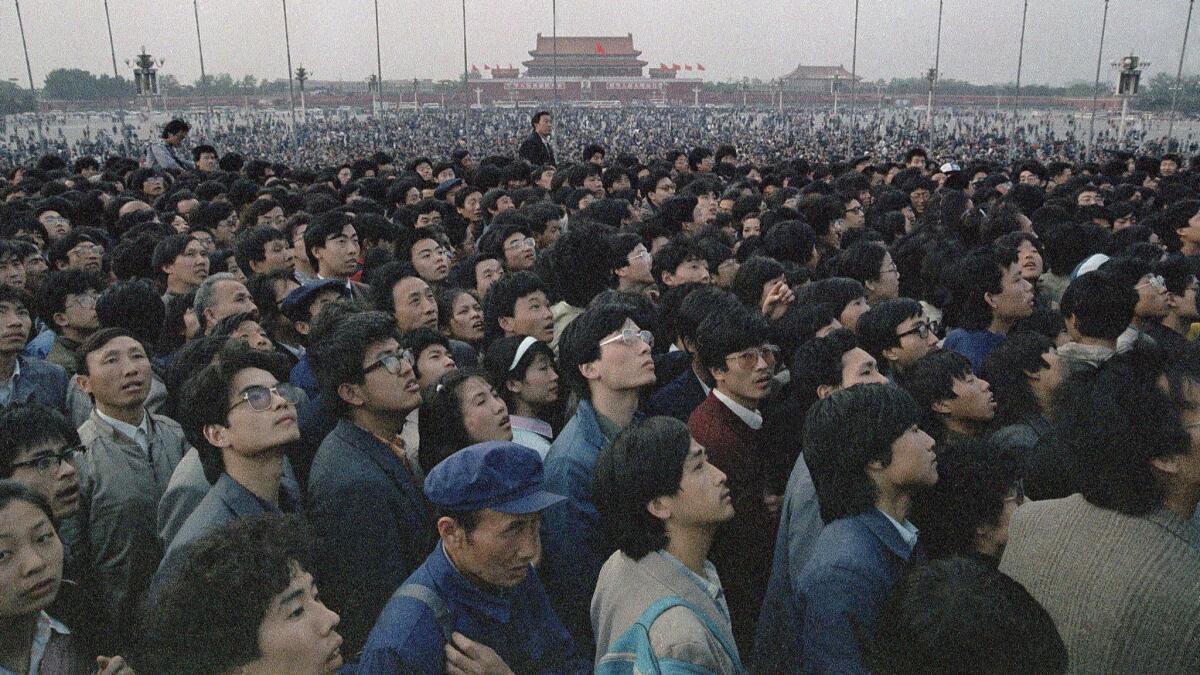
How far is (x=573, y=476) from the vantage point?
259 cm

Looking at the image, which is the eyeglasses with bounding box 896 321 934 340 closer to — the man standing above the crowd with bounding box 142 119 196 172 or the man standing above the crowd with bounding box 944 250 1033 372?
the man standing above the crowd with bounding box 944 250 1033 372

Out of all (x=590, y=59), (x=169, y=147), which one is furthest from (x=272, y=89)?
(x=169, y=147)

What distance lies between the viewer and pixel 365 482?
8.10 ft

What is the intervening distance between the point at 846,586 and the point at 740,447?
3.03 ft

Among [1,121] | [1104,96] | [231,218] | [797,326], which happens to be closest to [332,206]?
[231,218]

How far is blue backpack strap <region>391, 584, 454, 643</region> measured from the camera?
1875mm

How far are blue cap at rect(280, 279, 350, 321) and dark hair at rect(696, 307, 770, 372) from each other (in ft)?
6.52

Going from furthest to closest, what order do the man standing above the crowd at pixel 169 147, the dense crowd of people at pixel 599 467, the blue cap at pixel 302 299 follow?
the man standing above the crowd at pixel 169 147
the blue cap at pixel 302 299
the dense crowd of people at pixel 599 467

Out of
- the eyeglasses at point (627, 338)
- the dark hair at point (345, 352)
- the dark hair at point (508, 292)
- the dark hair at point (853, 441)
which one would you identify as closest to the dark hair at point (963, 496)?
the dark hair at point (853, 441)

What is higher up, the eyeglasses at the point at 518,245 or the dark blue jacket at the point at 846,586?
the eyeglasses at the point at 518,245

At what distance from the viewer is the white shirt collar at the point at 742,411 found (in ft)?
9.53

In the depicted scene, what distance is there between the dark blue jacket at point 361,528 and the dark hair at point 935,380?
69.9 inches

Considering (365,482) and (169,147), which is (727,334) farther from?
(169,147)

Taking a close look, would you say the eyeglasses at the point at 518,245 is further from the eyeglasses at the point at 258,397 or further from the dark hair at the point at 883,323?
the eyeglasses at the point at 258,397
